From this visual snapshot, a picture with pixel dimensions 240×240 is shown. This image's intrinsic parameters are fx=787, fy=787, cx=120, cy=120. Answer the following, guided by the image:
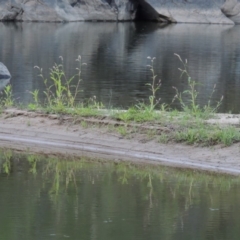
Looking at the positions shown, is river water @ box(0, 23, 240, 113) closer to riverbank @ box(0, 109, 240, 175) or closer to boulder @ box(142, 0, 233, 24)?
boulder @ box(142, 0, 233, 24)

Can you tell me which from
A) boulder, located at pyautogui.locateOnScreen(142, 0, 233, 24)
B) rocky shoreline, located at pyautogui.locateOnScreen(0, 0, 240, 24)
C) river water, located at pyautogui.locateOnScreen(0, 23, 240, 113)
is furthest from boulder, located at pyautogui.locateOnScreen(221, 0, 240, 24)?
river water, located at pyautogui.locateOnScreen(0, 23, 240, 113)

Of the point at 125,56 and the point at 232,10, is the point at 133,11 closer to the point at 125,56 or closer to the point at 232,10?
the point at 232,10

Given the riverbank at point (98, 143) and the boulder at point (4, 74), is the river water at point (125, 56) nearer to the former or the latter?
the boulder at point (4, 74)

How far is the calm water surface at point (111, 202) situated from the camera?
6.16m

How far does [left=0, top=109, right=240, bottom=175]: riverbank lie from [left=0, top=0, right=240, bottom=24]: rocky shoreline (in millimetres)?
26615

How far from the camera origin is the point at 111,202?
6969 millimetres

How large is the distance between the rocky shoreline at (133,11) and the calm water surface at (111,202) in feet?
92.7

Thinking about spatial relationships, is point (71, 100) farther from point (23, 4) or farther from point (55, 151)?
point (23, 4)

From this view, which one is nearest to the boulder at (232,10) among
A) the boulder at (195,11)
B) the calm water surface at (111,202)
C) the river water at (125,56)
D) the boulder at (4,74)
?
the boulder at (195,11)

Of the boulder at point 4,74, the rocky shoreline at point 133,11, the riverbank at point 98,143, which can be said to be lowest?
the rocky shoreline at point 133,11

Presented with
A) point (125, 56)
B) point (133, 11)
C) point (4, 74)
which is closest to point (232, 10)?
point (133, 11)

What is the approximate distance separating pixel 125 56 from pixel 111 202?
584 inches

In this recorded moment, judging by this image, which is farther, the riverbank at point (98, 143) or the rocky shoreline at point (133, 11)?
the rocky shoreline at point (133, 11)

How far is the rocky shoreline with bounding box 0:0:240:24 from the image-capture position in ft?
119
